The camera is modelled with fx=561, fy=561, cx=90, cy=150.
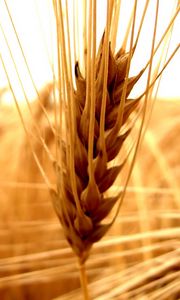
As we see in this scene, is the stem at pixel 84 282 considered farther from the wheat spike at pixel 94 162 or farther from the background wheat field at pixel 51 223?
the background wheat field at pixel 51 223

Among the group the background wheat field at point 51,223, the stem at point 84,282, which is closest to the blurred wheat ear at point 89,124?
the stem at point 84,282

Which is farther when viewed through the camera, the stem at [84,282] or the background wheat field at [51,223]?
the background wheat field at [51,223]

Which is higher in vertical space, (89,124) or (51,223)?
(89,124)

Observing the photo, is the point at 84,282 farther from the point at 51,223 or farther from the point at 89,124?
the point at 51,223

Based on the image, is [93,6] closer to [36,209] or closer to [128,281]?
[128,281]

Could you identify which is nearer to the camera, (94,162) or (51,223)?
(94,162)

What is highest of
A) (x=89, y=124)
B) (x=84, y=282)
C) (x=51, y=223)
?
(x=89, y=124)

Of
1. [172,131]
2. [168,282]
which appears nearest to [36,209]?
[172,131]

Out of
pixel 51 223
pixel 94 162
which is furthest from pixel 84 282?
pixel 51 223

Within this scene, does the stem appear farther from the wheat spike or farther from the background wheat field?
the background wheat field

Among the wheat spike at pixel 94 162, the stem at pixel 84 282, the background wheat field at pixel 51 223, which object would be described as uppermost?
the wheat spike at pixel 94 162

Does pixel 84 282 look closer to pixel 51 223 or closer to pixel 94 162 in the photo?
pixel 94 162
